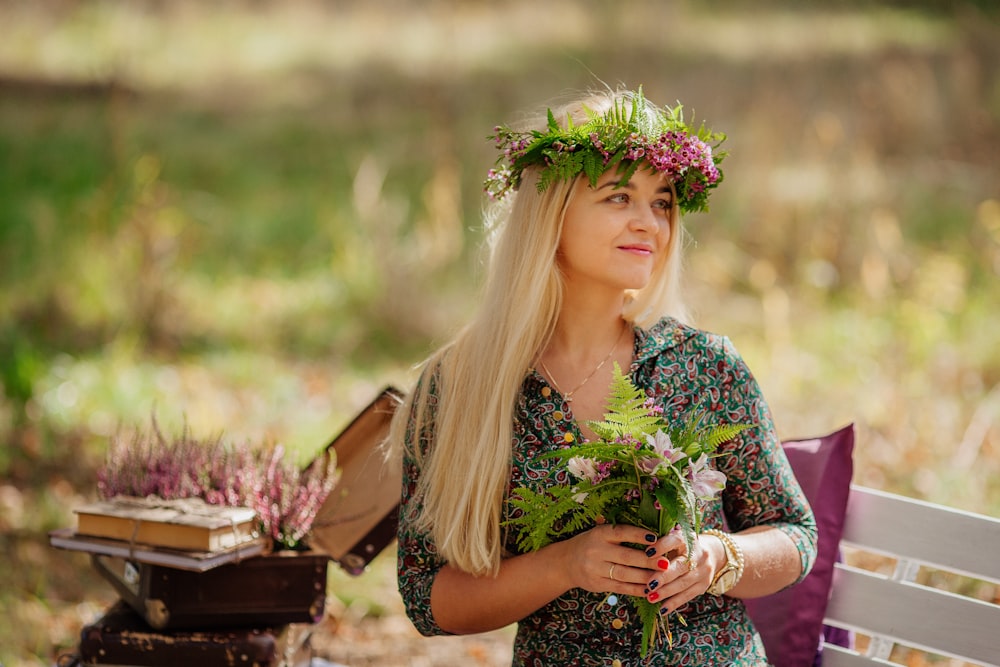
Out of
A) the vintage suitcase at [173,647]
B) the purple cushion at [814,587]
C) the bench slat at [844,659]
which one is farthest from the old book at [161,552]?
the bench slat at [844,659]

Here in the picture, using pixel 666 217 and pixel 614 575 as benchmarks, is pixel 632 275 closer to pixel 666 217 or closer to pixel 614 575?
pixel 666 217

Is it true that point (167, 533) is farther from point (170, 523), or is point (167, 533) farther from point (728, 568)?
point (728, 568)

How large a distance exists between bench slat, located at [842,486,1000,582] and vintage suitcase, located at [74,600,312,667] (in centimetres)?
144

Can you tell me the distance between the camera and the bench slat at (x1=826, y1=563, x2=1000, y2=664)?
254 cm

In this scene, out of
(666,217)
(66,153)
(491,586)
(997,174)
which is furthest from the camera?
(66,153)

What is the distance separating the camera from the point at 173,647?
254 cm

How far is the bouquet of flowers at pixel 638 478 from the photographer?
2.04 m

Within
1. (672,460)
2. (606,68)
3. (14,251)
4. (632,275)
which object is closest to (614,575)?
(672,460)

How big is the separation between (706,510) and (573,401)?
14.8 inches

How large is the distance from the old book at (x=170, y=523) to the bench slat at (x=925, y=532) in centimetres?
147

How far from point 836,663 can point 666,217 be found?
1.17 metres

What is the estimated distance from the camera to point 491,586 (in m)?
2.35

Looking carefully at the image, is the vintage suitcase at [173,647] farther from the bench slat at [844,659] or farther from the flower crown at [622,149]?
the bench slat at [844,659]

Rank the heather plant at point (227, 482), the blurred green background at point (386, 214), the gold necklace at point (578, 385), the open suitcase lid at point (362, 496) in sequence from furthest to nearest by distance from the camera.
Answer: the blurred green background at point (386, 214)
the open suitcase lid at point (362, 496)
the heather plant at point (227, 482)
the gold necklace at point (578, 385)
